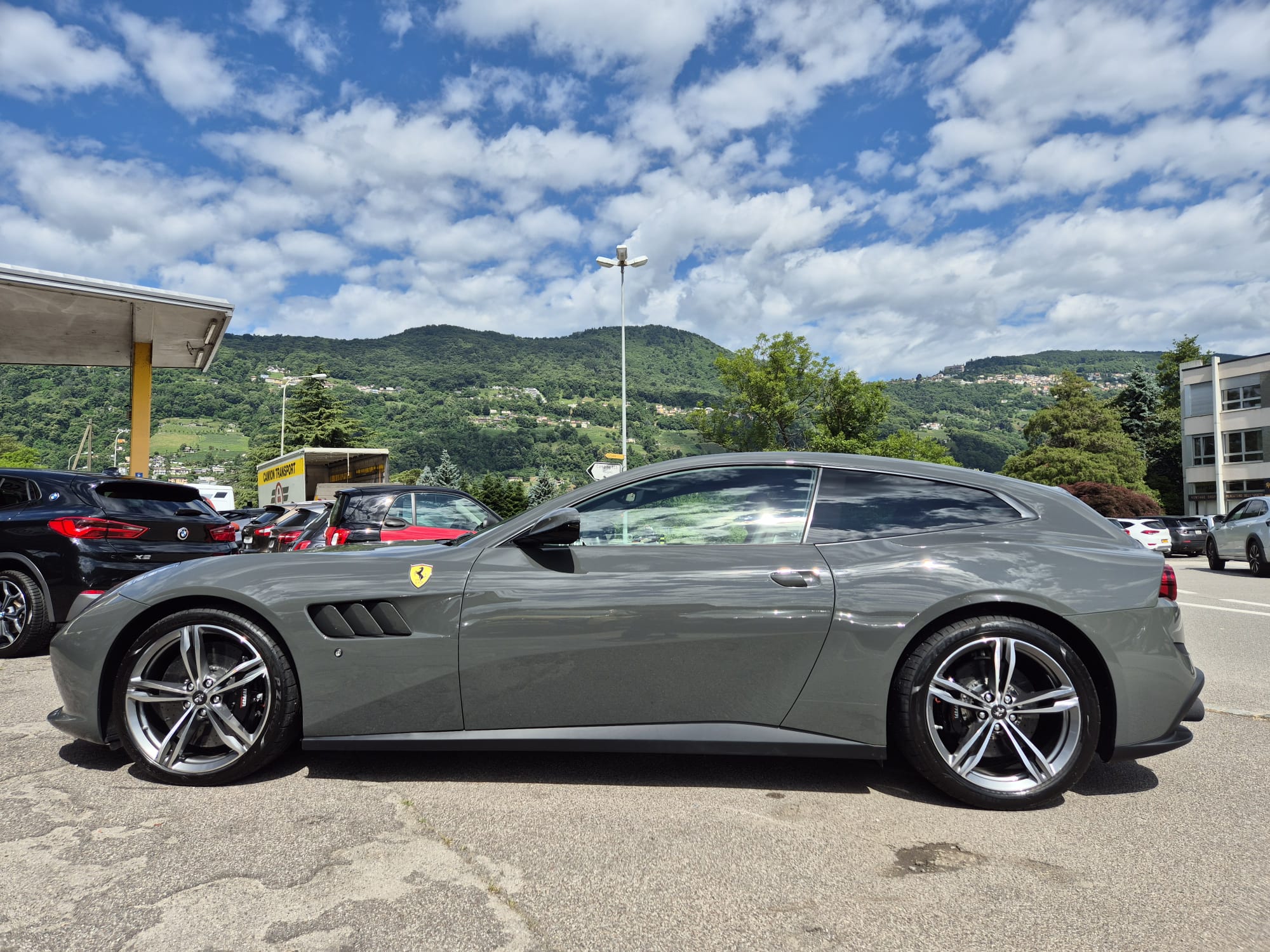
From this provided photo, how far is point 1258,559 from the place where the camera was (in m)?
15.6

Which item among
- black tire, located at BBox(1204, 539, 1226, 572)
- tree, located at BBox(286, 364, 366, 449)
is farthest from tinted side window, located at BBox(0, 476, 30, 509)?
tree, located at BBox(286, 364, 366, 449)

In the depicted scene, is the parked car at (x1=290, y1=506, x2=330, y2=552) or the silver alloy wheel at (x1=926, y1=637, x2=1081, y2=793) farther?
the parked car at (x1=290, y1=506, x2=330, y2=552)

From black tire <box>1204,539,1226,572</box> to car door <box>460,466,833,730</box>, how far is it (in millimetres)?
18733

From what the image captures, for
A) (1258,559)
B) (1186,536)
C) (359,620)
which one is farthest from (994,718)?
(1186,536)

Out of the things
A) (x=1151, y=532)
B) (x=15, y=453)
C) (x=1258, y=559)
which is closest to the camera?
(x=1258, y=559)

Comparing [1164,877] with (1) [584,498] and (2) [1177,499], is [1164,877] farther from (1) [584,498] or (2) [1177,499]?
(2) [1177,499]

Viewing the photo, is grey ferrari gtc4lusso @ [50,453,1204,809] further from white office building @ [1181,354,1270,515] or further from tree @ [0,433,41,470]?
tree @ [0,433,41,470]

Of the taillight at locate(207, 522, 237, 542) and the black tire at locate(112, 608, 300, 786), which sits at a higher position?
the taillight at locate(207, 522, 237, 542)

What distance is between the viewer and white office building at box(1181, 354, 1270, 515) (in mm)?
47688

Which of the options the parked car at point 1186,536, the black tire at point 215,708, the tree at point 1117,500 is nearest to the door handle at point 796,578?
the black tire at point 215,708

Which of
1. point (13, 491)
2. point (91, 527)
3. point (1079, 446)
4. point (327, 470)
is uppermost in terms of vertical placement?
point (1079, 446)

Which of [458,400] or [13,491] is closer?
[13,491]

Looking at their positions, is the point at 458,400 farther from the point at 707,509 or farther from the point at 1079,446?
the point at 707,509

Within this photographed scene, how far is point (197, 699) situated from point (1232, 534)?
64.0ft
